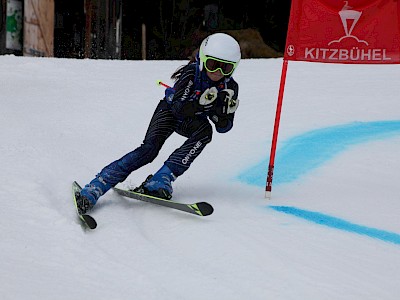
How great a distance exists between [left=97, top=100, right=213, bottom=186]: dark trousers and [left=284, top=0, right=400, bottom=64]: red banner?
98cm

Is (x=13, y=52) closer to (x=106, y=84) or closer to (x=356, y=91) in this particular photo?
(x=106, y=84)

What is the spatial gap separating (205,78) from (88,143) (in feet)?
6.27

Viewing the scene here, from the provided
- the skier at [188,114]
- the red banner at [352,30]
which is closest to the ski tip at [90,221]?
the skier at [188,114]

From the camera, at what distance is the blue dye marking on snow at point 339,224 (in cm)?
425

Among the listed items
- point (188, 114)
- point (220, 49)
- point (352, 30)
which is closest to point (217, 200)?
point (188, 114)

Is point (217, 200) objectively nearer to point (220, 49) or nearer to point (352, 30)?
point (220, 49)

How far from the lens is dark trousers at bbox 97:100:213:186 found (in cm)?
468

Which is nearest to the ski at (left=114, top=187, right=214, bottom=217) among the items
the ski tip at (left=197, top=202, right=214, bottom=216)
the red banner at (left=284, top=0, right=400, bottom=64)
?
the ski tip at (left=197, top=202, right=214, bottom=216)

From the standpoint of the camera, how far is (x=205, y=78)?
4598 millimetres

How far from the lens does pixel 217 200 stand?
4.83 meters

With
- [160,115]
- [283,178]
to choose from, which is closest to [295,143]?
[283,178]

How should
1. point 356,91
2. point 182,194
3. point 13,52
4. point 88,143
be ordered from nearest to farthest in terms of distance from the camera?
1. point 182,194
2. point 88,143
3. point 356,91
4. point 13,52

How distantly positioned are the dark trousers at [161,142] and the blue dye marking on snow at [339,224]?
2.09ft

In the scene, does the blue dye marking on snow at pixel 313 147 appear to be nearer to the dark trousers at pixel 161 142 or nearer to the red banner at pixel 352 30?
the dark trousers at pixel 161 142
